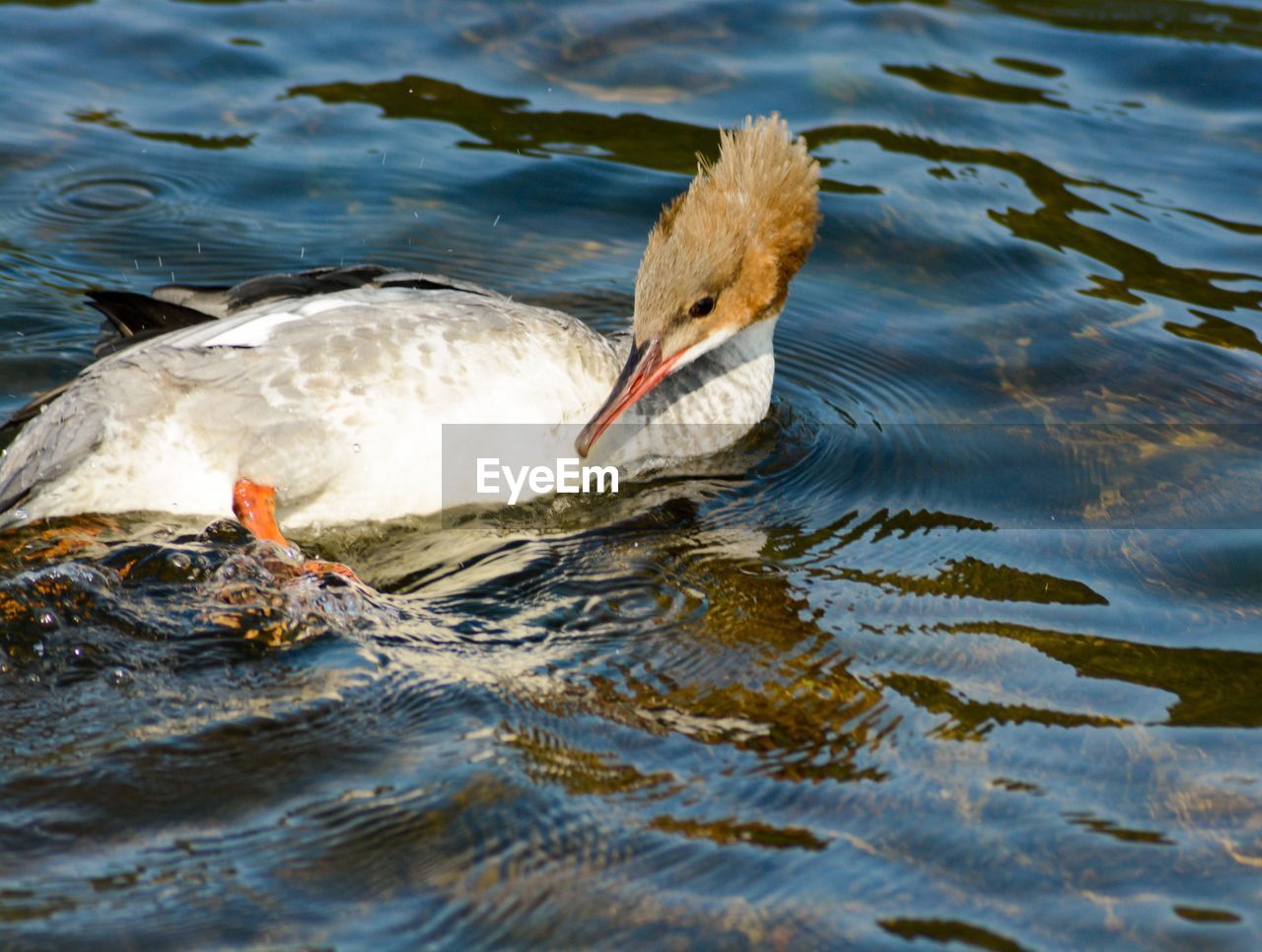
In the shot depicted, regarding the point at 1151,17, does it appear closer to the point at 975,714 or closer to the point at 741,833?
the point at 975,714

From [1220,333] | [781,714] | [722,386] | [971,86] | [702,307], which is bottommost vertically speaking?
[781,714]

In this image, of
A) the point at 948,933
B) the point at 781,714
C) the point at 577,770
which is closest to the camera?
the point at 948,933

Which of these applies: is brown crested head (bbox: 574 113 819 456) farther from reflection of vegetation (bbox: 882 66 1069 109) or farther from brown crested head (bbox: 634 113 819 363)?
reflection of vegetation (bbox: 882 66 1069 109)

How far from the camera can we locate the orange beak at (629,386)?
5078mm

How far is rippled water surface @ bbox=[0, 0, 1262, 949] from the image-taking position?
11.1 ft

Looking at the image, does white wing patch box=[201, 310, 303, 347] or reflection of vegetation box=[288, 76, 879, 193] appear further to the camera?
reflection of vegetation box=[288, 76, 879, 193]

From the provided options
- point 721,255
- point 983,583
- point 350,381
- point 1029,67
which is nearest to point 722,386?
point 721,255

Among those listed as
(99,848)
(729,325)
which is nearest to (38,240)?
(729,325)

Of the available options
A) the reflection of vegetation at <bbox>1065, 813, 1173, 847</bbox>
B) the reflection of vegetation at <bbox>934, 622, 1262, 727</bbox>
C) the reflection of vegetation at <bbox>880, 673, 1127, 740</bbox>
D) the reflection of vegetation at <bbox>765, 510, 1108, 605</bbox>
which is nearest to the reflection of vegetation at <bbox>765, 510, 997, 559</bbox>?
the reflection of vegetation at <bbox>765, 510, 1108, 605</bbox>

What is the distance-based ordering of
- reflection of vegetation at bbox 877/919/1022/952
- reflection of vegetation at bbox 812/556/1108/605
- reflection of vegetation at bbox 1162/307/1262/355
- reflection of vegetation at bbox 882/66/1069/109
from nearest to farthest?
reflection of vegetation at bbox 877/919/1022/952
reflection of vegetation at bbox 812/556/1108/605
reflection of vegetation at bbox 1162/307/1262/355
reflection of vegetation at bbox 882/66/1069/109

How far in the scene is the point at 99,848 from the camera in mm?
3352

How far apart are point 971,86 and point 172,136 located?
4.68m

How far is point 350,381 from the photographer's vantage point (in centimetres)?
488

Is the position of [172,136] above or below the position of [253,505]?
above
